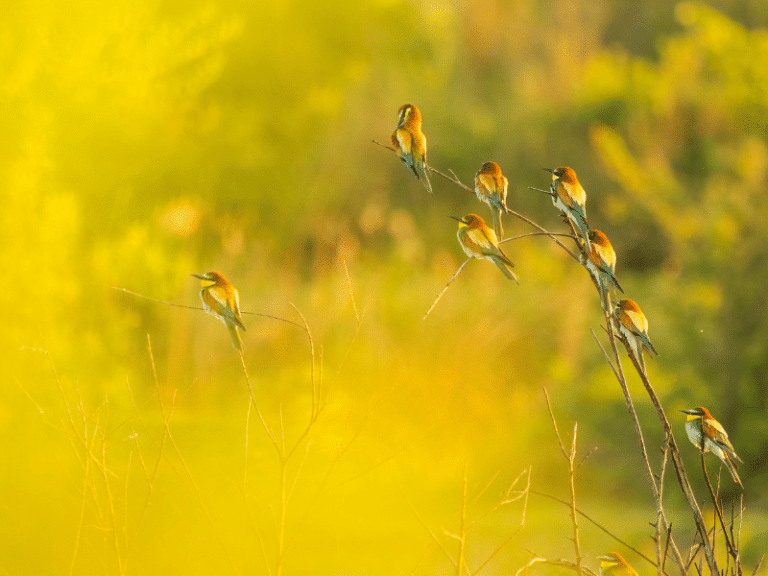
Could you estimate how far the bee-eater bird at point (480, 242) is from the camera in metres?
0.64

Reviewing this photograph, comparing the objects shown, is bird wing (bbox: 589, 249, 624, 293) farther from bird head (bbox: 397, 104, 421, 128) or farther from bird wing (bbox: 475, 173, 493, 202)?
bird head (bbox: 397, 104, 421, 128)

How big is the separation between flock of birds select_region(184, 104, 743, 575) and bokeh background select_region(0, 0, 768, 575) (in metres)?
0.20

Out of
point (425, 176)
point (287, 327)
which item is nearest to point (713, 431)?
point (425, 176)

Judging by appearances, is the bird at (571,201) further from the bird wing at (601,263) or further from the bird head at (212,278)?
the bird head at (212,278)

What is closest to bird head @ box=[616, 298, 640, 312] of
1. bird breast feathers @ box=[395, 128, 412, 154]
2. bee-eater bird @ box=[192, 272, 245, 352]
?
bird breast feathers @ box=[395, 128, 412, 154]

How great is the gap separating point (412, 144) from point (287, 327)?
213cm

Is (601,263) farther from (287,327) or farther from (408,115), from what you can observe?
(287,327)

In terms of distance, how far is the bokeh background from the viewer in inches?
73.2

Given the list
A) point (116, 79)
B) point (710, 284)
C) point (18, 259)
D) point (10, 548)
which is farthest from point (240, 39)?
point (10, 548)

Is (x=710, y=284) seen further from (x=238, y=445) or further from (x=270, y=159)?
(x=270, y=159)

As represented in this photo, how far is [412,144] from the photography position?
69cm

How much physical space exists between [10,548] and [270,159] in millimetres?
3551

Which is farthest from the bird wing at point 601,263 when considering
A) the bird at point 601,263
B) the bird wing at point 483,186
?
the bird wing at point 483,186

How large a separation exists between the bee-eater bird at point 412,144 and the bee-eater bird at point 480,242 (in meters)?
0.05
